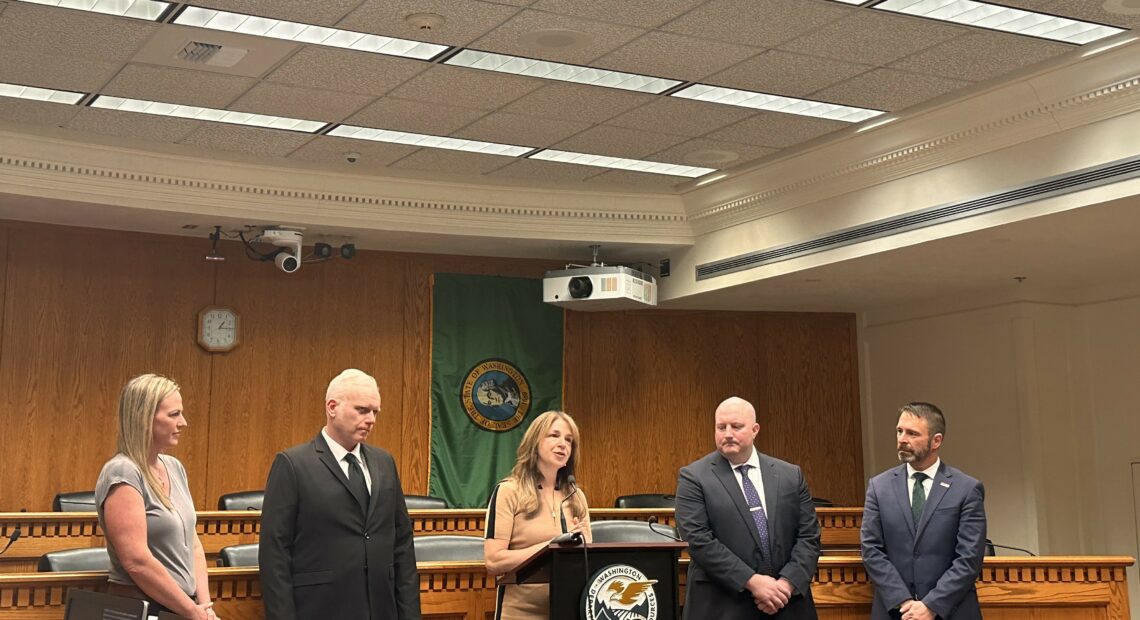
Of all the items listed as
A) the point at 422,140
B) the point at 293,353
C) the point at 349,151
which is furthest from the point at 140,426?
the point at 293,353

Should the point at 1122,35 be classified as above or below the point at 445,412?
above

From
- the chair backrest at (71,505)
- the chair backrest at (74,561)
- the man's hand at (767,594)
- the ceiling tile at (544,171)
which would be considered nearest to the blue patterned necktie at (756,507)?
the man's hand at (767,594)

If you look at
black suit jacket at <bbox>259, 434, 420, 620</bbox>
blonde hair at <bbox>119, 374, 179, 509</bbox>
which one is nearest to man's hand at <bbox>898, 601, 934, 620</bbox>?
black suit jacket at <bbox>259, 434, 420, 620</bbox>

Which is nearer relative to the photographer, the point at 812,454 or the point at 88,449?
the point at 88,449

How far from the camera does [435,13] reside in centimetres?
578

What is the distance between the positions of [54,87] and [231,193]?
6.20 feet

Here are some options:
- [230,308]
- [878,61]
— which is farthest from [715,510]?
[230,308]

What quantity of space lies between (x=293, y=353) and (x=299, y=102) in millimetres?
3000

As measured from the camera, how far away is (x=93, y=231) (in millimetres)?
9062

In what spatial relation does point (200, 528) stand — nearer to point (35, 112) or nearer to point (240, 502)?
point (240, 502)

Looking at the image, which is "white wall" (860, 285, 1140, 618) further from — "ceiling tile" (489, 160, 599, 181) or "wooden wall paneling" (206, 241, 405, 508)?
"wooden wall paneling" (206, 241, 405, 508)

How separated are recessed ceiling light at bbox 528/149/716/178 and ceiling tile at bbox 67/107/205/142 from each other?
234cm

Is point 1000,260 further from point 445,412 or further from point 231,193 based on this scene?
point 231,193

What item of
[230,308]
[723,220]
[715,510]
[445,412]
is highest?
[723,220]
